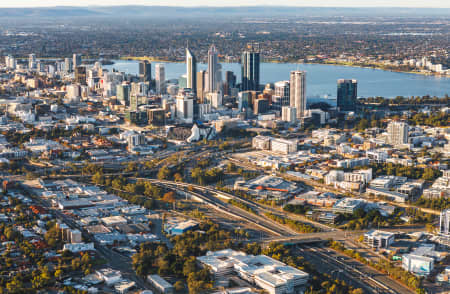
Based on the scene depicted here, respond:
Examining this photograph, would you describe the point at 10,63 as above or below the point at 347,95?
above

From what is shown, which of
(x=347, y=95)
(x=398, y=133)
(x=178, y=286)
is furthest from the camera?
(x=347, y=95)

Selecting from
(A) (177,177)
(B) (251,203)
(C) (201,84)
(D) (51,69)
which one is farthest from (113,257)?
(D) (51,69)

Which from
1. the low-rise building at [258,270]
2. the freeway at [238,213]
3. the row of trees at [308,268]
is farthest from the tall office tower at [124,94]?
the low-rise building at [258,270]

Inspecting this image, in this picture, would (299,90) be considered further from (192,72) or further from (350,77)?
(350,77)

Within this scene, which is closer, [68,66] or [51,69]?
[51,69]

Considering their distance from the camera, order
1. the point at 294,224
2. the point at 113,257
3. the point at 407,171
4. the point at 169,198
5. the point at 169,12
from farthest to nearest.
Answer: the point at 169,12 < the point at 407,171 < the point at 169,198 < the point at 294,224 < the point at 113,257

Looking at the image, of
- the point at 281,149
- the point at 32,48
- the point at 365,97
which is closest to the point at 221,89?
the point at 365,97

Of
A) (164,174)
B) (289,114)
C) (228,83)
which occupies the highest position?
(228,83)
